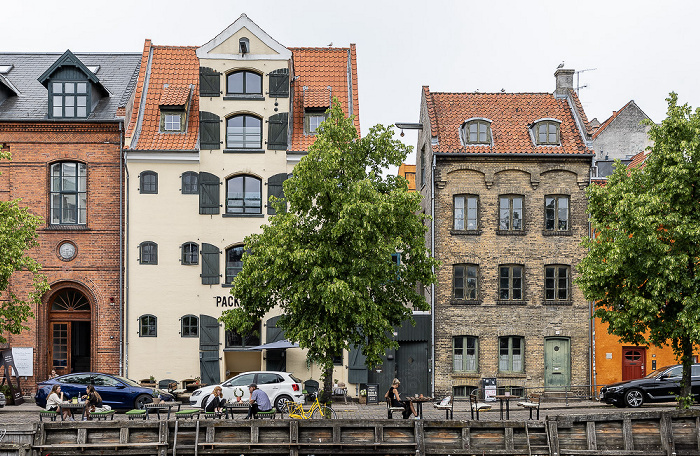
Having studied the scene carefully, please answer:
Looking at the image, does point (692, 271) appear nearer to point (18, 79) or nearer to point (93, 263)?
point (93, 263)

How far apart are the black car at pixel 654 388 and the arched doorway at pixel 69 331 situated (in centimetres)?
2200

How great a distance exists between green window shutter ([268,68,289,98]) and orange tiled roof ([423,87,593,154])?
6.77 meters

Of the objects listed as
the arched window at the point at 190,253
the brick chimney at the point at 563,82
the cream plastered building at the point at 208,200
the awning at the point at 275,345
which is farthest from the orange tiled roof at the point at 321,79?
the brick chimney at the point at 563,82

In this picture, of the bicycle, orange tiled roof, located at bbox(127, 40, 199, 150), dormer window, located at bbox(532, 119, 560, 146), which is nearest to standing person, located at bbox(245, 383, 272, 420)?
the bicycle

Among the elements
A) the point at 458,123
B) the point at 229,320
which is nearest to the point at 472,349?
the point at 458,123

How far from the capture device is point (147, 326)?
108 feet

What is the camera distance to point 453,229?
3444 centimetres

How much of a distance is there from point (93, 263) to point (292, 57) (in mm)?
12871

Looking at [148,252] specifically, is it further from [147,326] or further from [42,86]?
[42,86]

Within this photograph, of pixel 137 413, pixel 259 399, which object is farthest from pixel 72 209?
pixel 259 399

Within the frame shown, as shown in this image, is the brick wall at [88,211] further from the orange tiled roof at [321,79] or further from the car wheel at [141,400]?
the orange tiled roof at [321,79]

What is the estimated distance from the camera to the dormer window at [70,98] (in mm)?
34000

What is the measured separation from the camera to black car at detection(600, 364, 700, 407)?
93.6 feet

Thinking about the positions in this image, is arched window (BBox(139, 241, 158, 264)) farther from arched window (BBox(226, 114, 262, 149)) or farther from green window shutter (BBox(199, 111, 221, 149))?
arched window (BBox(226, 114, 262, 149))
